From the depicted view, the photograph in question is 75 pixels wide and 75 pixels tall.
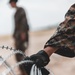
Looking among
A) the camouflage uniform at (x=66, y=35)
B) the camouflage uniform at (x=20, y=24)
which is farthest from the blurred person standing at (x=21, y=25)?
the camouflage uniform at (x=66, y=35)

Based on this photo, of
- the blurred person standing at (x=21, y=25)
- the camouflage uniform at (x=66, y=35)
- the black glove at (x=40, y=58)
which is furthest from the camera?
the blurred person standing at (x=21, y=25)

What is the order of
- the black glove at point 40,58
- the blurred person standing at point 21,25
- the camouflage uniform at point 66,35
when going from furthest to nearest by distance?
the blurred person standing at point 21,25 < the camouflage uniform at point 66,35 < the black glove at point 40,58

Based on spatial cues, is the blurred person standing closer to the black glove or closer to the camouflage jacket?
the camouflage jacket

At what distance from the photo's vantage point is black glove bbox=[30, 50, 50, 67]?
3368 millimetres

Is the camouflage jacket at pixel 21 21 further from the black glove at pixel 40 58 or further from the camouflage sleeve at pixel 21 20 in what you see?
the black glove at pixel 40 58

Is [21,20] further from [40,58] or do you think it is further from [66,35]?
[40,58]

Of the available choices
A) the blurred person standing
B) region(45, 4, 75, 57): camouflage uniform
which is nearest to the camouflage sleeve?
the blurred person standing

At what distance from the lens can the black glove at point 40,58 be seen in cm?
337

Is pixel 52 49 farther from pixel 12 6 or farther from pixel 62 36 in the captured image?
pixel 12 6

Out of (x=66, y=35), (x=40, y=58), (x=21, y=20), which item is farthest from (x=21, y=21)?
(x=40, y=58)

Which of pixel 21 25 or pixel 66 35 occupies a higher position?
pixel 66 35

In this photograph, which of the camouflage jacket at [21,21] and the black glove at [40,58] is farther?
the camouflage jacket at [21,21]

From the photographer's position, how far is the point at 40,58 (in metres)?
3.41

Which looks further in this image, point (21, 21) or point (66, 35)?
point (21, 21)
